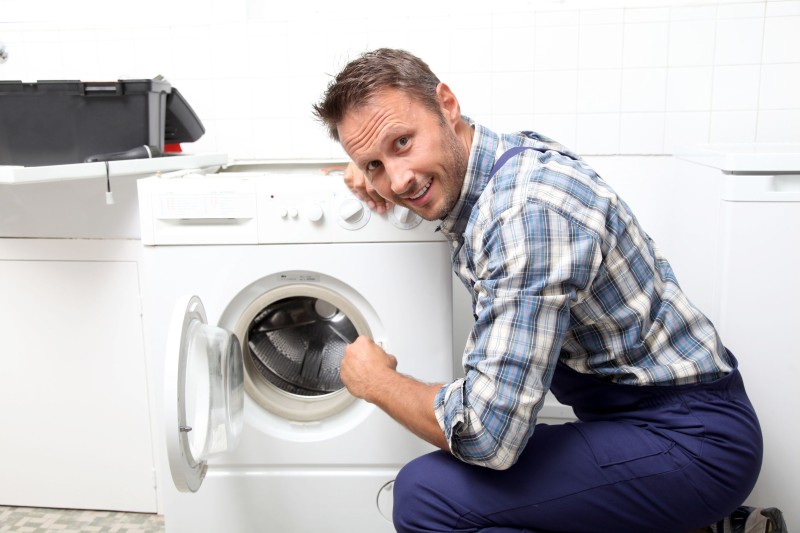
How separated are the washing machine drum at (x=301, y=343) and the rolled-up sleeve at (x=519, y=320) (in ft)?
2.12

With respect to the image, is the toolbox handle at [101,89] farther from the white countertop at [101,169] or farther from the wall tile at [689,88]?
the wall tile at [689,88]

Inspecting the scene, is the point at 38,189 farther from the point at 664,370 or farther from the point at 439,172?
the point at 664,370

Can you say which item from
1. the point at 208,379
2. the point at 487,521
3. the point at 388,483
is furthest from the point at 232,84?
the point at 487,521

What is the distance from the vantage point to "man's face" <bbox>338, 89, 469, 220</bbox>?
1.12m

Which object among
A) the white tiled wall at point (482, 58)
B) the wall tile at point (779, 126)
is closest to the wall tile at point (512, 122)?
the white tiled wall at point (482, 58)

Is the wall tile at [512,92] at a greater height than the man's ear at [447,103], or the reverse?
the wall tile at [512,92]

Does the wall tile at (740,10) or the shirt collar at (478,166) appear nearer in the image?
the shirt collar at (478,166)

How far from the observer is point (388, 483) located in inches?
60.8

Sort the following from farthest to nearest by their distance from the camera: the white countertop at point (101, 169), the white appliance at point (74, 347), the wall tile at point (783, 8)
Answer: the wall tile at point (783, 8) < the white appliance at point (74, 347) < the white countertop at point (101, 169)

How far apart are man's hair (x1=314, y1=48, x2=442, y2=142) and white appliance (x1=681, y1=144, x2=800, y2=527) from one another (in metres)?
0.71

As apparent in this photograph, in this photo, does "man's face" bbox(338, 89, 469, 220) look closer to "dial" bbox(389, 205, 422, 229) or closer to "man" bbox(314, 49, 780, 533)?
"man" bbox(314, 49, 780, 533)

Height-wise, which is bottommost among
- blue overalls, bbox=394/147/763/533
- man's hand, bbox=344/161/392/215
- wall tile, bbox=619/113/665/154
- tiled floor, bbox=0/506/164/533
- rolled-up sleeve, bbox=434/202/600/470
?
tiled floor, bbox=0/506/164/533

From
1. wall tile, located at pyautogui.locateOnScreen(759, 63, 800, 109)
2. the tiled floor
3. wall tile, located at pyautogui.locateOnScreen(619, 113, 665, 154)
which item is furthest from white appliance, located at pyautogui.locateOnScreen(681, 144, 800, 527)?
the tiled floor

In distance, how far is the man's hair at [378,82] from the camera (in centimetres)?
113
